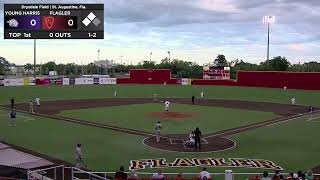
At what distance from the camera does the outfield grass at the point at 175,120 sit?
35875 millimetres

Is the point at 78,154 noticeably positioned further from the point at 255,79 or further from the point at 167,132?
the point at 255,79

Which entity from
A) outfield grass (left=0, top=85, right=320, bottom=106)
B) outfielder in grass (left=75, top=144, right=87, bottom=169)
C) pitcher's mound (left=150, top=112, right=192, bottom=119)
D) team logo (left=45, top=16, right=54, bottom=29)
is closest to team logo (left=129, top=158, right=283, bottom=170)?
outfielder in grass (left=75, top=144, right=87, bottom=169)

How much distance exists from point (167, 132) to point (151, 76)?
61.1 meters

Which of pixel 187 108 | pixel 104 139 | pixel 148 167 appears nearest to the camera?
pixel 148 167

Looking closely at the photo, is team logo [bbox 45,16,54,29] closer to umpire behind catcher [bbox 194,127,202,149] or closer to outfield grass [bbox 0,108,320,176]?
outfield grass [bbox 0,108,320,176]

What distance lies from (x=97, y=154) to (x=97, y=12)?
9896 millimetres

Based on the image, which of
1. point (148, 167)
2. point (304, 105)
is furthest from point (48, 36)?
point (304, 105)

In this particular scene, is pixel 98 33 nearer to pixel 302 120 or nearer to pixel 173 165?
pixel 173 165

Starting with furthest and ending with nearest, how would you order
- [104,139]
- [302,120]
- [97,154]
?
1. [302,120]
2. [104,139]
3. [97,154]

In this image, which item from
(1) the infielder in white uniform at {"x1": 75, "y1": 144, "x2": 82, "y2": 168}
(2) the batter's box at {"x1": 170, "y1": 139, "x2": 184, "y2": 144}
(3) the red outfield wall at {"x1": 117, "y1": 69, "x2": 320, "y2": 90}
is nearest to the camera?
(1) the infielder in white uniform at {"x1": 75, "y1": 144, "x2": 82, "y2": 168}

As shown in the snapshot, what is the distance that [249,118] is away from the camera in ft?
138
